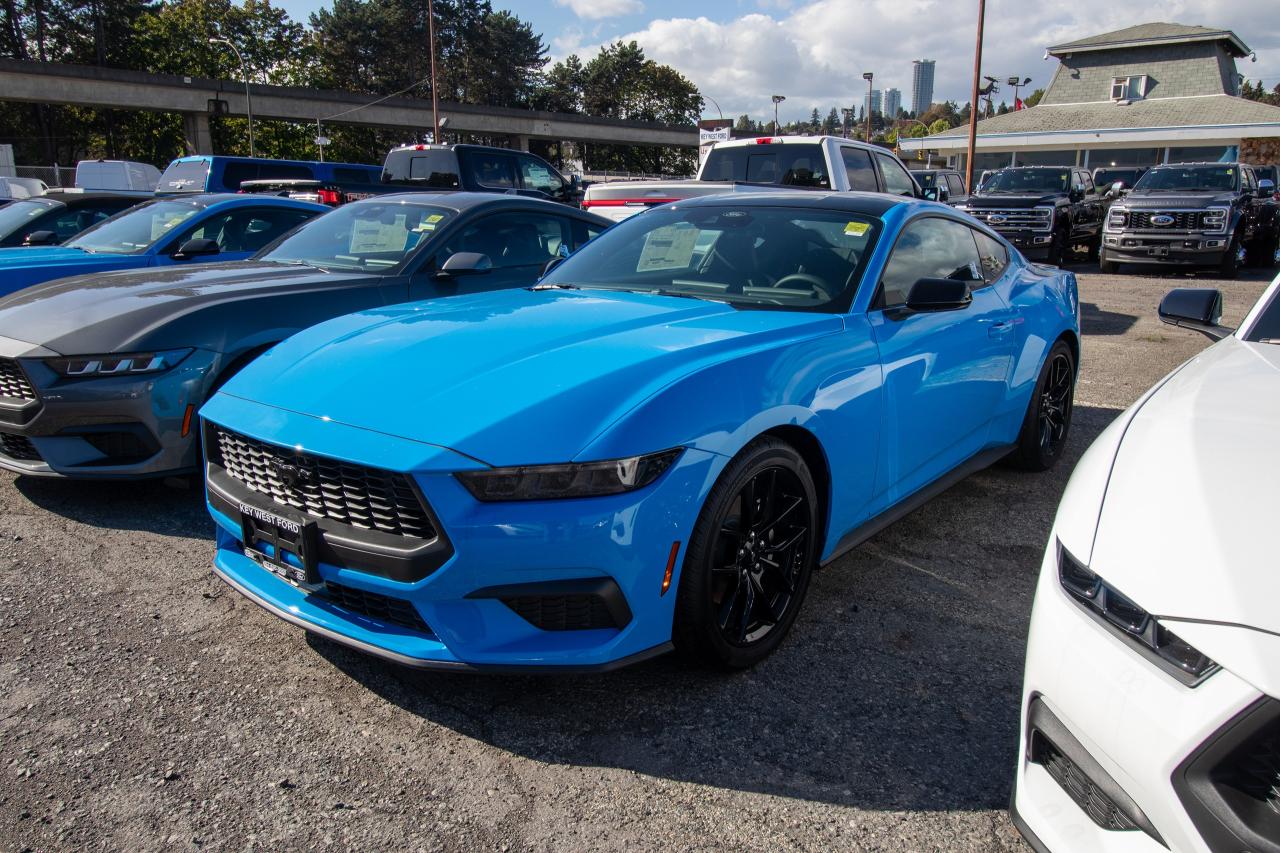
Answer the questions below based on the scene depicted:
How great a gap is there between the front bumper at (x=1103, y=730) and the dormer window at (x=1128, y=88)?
56.1 m

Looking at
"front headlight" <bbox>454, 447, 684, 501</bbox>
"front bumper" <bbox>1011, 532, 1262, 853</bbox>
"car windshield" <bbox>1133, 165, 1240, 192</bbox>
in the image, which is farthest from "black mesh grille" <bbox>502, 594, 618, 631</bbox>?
"car windshield" <bbox>1133, 165, 1240, 192</bbox>

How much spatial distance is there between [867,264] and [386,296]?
9.56 ft

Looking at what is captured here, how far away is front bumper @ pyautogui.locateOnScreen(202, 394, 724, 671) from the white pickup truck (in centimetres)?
718

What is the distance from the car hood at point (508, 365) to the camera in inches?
95.1

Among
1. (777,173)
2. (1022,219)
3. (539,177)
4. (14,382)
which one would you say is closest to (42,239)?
(14,382)

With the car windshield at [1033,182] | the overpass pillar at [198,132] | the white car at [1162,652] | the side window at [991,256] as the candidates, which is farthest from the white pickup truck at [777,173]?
the overpass pillar at [198,132]

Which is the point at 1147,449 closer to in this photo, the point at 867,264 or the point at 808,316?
the point at 808,316

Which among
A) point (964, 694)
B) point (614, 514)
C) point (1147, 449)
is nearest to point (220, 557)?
point (614, 514)

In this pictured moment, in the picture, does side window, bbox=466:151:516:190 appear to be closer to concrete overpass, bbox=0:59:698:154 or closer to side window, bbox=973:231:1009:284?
side window, bbox=973:231:1009:284

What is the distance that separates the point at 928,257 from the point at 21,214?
30.9 feet

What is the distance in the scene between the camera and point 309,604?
267cm

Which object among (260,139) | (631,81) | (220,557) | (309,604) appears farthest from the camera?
(631,81)

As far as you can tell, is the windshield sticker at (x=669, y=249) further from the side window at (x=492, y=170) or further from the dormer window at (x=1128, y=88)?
the dormer window at (x=1128, y=88)

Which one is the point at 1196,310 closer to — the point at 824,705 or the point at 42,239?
the point at 824,705
